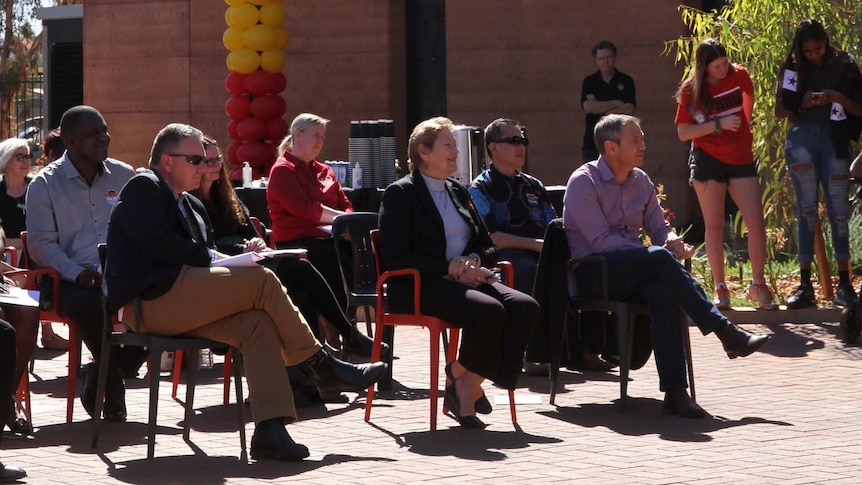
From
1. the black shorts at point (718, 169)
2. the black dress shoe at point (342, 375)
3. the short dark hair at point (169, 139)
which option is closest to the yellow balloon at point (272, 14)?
the black shorts at point (718, 169)

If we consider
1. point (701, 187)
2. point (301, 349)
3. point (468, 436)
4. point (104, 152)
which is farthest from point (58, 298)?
point (701, 187)

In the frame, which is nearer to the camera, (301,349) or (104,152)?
(301,349)

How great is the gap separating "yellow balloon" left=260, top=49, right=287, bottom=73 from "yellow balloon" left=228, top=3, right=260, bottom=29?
0.35m

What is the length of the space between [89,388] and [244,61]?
8.63 metres

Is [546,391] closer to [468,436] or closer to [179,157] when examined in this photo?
[468,436]

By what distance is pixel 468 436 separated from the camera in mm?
7492

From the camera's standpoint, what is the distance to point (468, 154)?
1114 cm

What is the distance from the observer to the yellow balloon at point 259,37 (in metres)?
16.2

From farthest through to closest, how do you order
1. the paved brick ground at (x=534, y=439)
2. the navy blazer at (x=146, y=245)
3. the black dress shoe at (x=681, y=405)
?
the black dress shoe at (x=681, y=405)
the navy blazer at (x=146, y=245)
the paved brick ground at (x=534, y=439)

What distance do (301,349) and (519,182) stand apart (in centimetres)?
257

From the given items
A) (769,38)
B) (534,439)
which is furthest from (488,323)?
(769,38)

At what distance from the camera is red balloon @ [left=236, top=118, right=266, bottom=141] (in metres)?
16.1

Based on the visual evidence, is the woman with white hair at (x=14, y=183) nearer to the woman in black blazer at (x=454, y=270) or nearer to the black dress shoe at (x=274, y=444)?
the woman in black blazer at (x=454, y=270)

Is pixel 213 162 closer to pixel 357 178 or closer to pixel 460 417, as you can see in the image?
pixel 460 417
